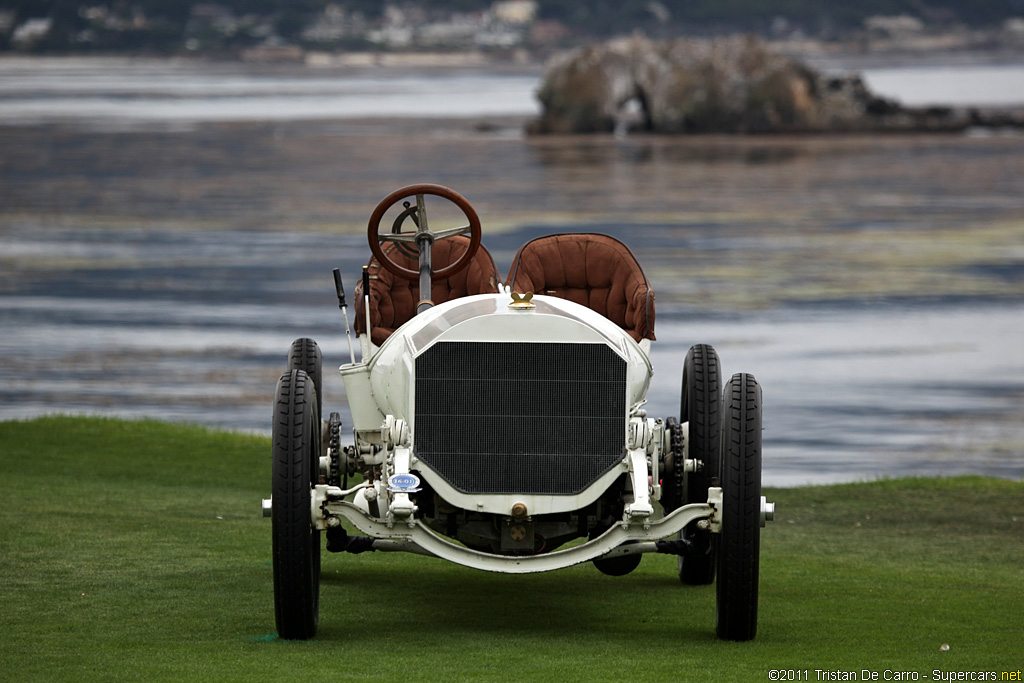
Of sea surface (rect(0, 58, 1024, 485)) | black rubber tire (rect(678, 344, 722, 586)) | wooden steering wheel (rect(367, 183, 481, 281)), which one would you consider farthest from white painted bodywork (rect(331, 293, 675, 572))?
sea surface (rect(0, 58, 1024, 485))

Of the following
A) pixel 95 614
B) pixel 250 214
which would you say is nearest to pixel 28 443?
pixel 95 614

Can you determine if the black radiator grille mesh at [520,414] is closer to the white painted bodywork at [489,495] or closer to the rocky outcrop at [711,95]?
the white painted bodywork at [489,495]

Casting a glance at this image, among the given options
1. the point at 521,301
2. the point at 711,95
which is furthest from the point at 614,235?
the point at 711,95

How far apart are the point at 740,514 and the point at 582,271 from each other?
287cm

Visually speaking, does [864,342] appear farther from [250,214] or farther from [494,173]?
[494,173]

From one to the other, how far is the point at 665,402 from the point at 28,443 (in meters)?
7.96

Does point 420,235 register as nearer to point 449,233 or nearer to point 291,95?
point 449,233

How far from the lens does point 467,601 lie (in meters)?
8.77

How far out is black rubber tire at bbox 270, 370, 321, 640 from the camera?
7.24m

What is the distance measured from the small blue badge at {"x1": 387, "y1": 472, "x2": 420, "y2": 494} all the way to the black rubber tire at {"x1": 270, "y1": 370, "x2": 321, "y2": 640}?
1.30 ft

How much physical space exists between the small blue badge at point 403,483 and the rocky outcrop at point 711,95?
7837 cm

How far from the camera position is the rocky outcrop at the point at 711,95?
85.3 metres

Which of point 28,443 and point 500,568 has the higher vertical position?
point 500,568

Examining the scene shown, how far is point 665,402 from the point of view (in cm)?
1927
